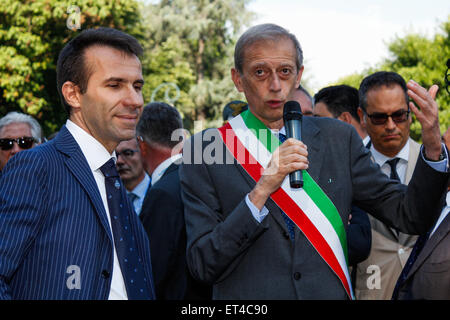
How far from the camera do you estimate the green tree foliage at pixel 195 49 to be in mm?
32312

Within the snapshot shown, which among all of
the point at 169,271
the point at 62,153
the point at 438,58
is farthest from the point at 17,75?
the point at 438,58

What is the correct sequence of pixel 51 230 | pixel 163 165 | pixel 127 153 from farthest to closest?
pixel 127 153 < pixel 163 165 < pixel 51 230

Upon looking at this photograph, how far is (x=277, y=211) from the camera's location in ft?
9.29

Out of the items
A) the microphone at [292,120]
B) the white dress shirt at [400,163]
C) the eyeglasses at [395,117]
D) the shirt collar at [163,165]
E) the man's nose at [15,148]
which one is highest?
the man's nose at [15,148]

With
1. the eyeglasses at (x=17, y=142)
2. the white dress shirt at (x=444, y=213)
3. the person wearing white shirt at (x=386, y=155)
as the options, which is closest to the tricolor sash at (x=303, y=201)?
the white dress shirt at (x=444, y=213)

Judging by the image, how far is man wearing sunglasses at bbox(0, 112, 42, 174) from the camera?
5.57 metres

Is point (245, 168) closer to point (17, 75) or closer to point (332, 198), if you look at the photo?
→ point (332, 198)

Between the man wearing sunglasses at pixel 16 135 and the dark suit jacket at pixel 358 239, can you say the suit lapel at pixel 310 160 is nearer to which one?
the dark suit jacket at pixel 358 239

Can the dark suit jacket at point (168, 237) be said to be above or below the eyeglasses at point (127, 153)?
below

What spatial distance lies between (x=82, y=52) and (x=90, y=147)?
50 centimetres

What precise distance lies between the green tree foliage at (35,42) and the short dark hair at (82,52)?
14.5m

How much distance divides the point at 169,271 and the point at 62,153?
1772 millimetres

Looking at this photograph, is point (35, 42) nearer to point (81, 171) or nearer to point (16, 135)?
point (16, 135)

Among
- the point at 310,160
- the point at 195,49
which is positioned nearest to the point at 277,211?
the point at 310,160
